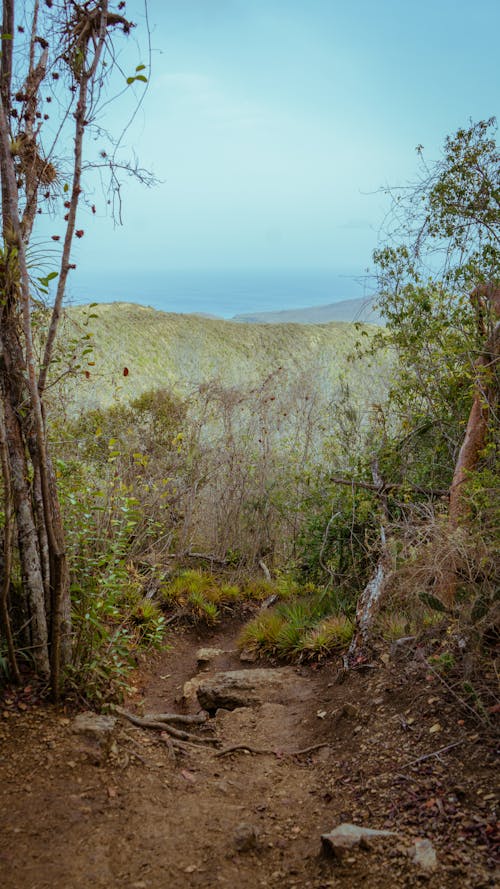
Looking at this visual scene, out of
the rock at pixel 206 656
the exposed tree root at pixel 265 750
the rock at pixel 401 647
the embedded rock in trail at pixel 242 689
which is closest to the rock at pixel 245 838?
the exposed tree root at pixel 265 750

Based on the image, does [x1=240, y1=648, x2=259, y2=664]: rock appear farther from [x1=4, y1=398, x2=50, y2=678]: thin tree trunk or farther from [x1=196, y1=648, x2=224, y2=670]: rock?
[x1=4, y1=398, x2=50, y2=678]: thin tree trunk

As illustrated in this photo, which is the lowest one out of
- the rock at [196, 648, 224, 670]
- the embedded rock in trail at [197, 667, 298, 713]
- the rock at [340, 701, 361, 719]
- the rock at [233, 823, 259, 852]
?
the rock at [196, 648, 224, 670]

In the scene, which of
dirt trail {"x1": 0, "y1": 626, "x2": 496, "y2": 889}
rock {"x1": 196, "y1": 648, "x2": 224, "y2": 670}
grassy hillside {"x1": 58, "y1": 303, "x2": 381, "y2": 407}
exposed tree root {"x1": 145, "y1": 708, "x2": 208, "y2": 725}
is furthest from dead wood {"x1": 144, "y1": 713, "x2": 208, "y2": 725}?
grassy hillside {"x1": 58, "y1": 303, "x2": 381, "y2": 407}

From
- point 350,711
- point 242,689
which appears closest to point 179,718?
point 242,689

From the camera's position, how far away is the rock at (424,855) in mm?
2438

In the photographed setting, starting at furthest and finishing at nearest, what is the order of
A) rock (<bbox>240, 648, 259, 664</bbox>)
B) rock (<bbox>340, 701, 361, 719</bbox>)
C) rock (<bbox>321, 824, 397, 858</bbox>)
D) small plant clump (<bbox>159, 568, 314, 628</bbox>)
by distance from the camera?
small plant clump (<bbox>159, 568, 314, 628</bbox>) → rock (<bbox>240, 648, 259, 664</bbox>) → rock (<bbox>340, 701, 361, 719</bbox>) → rock (<bbox>321, 824, 397, 858</bbox>)

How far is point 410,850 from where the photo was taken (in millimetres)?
2535

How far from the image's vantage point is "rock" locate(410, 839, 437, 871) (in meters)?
2.44

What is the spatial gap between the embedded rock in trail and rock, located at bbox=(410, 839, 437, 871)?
2.24 meters

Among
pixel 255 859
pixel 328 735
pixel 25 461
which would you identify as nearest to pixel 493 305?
pixel 328 735

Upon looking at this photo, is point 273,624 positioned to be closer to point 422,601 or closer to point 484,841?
point 422,601

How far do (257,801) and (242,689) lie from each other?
5.41ft

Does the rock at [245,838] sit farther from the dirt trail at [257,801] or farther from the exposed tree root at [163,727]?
the exposed tree root at [163,727]

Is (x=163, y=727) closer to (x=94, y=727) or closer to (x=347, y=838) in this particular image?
(x=94, y=727)
